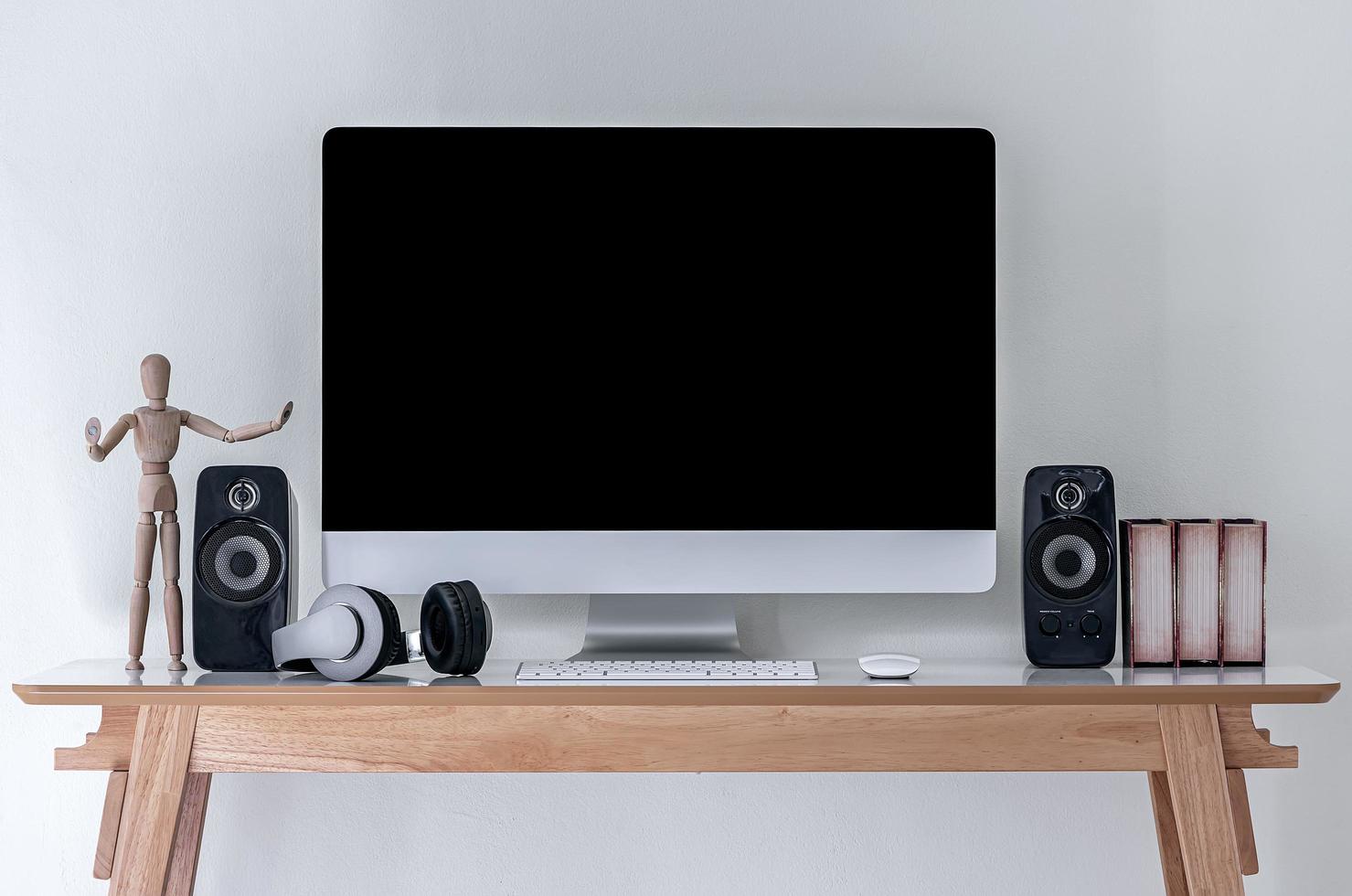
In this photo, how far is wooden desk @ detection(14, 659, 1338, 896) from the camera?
114 centimetres

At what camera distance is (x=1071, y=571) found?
1339 mm

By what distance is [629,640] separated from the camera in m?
1.38

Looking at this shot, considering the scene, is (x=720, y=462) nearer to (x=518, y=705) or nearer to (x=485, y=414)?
(x=485, y=414)

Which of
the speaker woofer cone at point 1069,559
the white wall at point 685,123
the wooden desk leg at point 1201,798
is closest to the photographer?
the wooden desk leg at point 1201,798

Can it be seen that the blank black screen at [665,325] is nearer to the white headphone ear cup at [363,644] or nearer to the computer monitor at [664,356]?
the computer monitor at [664,356]

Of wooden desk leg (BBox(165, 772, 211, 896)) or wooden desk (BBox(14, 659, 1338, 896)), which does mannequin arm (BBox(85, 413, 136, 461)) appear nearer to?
wooden desk (BBox(14, 659, 1338, 896))

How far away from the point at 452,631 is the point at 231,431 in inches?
16.8

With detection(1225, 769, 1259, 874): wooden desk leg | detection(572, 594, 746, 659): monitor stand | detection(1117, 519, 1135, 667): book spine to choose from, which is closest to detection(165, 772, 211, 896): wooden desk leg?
detection(572, 594, 746, 659): monitor stand

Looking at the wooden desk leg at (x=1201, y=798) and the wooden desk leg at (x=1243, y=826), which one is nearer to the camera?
the wooden desk leg at (x=1201, y=798)

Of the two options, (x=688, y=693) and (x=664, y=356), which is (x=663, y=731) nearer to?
(x=688, y=693)

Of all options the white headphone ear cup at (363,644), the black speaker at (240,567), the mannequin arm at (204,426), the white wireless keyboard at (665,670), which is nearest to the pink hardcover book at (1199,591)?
the white wireless keyboard at (665,670)

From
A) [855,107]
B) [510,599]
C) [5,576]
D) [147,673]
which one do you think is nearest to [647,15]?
[855,107]

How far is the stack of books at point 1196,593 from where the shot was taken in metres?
1.32

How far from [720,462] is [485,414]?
1.08ft
